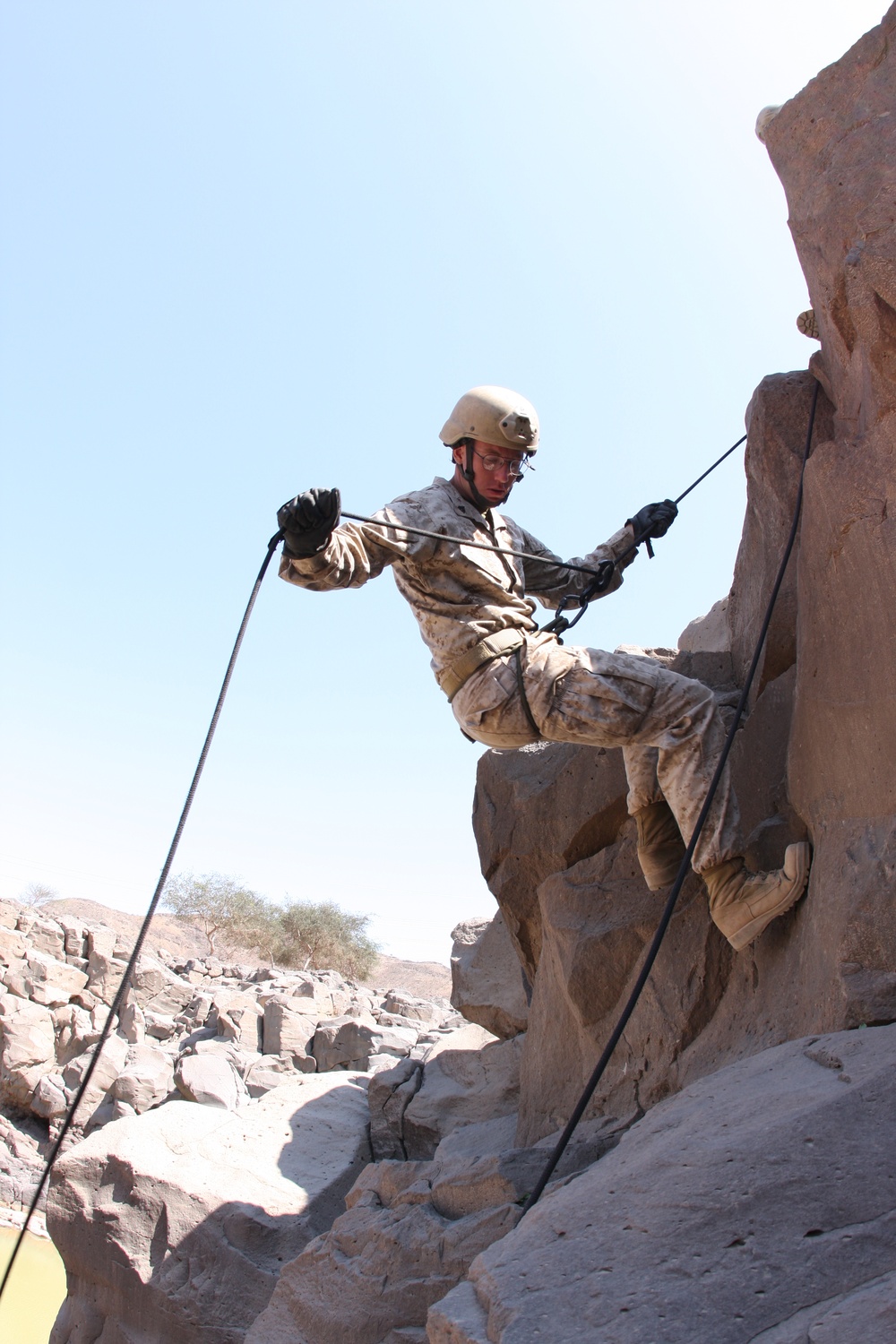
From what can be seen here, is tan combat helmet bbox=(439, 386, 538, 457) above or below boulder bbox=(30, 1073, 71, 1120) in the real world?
above

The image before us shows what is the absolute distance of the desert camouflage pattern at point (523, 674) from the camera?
13.4 feet

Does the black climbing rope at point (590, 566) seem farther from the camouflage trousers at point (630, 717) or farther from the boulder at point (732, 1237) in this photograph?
the boulder at point (732, 1237)

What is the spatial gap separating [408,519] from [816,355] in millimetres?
1932

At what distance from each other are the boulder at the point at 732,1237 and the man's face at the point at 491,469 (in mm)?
2876

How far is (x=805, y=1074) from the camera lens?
9.80 ft

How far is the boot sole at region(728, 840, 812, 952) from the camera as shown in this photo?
3766mm

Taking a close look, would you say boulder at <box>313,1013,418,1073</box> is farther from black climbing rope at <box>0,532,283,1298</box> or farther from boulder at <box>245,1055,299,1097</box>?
black climbing rope at <box>0,532,283,1298</box>

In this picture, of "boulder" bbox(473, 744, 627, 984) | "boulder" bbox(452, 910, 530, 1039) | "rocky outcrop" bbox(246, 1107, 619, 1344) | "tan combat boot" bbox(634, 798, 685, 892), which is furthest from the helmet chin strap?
"boulder" bbox(452, 910, 530, 1039)

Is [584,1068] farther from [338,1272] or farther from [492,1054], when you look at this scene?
[492,1054]

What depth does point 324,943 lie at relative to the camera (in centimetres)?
3256

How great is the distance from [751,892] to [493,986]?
153 inches

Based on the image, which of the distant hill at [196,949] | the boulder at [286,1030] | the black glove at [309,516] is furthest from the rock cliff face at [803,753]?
the distant hill at [196,949]

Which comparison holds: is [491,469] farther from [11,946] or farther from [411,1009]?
[411,1009]

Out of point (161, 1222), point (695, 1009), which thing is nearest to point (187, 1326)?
point (161, 1222)
